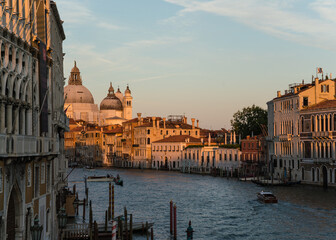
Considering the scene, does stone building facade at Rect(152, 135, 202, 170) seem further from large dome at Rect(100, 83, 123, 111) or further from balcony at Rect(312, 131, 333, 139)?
large dome at Rect(100, 83, 123, 111)

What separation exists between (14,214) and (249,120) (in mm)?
67245

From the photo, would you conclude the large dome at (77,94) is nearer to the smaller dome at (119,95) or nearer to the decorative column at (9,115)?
the smaller dome at (119,95)

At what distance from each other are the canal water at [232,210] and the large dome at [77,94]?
90.2 m

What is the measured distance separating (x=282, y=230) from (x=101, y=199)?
19131 mm

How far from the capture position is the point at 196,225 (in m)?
29.7

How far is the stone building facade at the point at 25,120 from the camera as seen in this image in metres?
13.4

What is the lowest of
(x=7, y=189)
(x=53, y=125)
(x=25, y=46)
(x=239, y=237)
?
(x=239, y=237)

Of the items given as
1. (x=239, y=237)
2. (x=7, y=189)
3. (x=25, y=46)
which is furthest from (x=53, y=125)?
(x=239, y=237)

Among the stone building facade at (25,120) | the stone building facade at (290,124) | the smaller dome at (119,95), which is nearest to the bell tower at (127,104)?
the smaller dome at (119,95)

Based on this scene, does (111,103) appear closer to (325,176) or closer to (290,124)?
(290,124)

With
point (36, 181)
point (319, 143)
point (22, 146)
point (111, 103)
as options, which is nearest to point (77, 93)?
point (111, 103)

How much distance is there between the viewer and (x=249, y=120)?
8006 cm

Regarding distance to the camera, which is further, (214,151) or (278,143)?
(214,151)

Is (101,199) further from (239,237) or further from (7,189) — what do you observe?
(7,189)
